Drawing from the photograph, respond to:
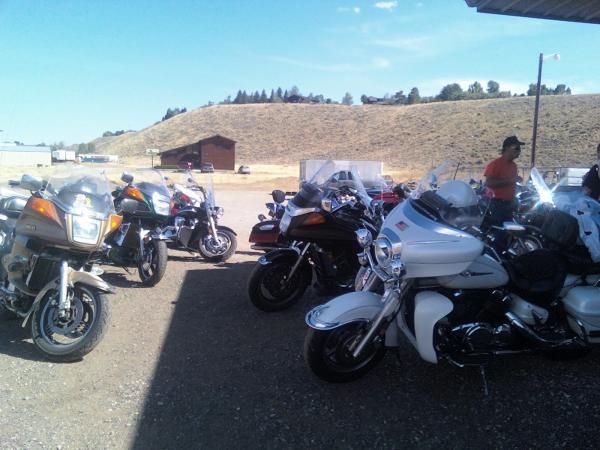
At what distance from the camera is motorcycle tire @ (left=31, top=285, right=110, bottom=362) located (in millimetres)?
3637

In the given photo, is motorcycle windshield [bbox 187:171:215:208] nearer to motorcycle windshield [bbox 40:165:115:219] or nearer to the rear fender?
motorcycle windshield [bbox 40:165:115:219]

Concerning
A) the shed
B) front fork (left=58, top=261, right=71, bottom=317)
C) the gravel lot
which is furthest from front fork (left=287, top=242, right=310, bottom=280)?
the shed

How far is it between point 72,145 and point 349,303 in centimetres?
10826

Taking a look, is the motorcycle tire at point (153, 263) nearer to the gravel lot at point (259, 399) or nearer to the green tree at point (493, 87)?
the gravel lot at point (259, 399)

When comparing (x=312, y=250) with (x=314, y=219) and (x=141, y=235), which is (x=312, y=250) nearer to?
(x=314, y=219)

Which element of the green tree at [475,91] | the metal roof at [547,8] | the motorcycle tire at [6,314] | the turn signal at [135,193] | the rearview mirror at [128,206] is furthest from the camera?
the green tree at [475,91]

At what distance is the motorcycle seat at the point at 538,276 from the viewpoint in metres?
3.36

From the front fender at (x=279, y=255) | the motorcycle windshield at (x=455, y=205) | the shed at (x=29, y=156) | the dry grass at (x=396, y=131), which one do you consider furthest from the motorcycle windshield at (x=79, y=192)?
the shed at (x=29, y=156)

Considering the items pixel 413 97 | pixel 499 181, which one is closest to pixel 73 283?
pixel 499 181

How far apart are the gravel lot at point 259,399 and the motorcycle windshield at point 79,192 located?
1154mm

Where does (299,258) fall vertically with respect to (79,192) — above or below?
below

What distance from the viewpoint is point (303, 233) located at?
473 centimetres

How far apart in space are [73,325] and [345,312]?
7.07ft

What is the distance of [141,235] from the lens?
5824 millimetres
